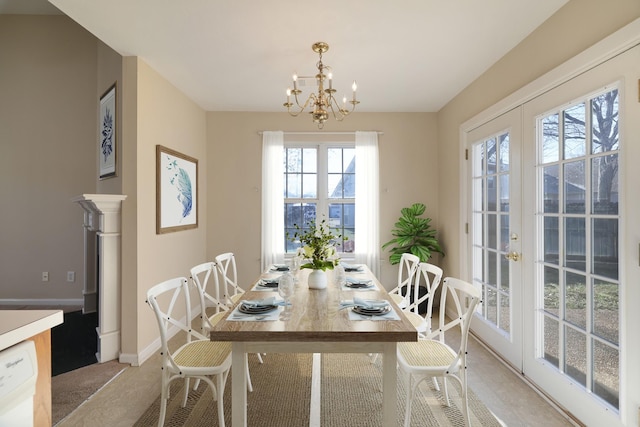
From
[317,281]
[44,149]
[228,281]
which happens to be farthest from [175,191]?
[44,149]

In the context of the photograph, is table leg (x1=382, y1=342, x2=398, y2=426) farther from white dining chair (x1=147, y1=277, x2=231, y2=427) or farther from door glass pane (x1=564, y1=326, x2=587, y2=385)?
door glass pane (x1=564, y1=326, x2=587, y2=385)

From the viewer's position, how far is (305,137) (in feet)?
14.6

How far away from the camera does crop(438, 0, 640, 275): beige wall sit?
188 cm

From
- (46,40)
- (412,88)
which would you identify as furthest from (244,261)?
(46,40)

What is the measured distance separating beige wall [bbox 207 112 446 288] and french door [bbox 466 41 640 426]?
4.54 ft

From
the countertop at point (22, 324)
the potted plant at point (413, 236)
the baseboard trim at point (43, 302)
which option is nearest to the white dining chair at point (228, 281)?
the countertop at point (22, 324)

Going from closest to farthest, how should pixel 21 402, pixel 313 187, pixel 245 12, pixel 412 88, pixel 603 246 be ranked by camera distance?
1. pixel 21 402
2. pixel 603 246
3. pixel 245 12
4. pixel 412 88
5. pixel 313 187

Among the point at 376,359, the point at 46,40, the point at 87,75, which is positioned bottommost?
the point at 376,359

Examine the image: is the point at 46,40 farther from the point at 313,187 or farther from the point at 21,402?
the point at 21,402

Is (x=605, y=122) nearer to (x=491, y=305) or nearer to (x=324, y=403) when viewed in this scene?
(x=491, y=305)

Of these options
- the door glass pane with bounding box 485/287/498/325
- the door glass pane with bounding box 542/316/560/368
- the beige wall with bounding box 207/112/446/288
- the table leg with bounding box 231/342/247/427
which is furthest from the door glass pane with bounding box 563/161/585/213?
the beige wall with bounding box 207/112/446/288

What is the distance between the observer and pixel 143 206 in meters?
2.94

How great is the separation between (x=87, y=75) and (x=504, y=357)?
5.61m

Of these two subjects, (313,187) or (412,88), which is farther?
(313,187)
